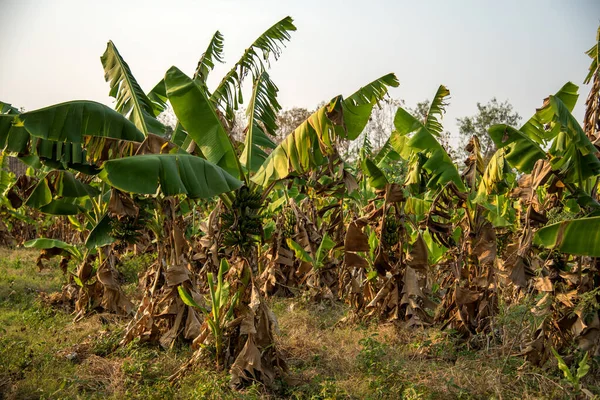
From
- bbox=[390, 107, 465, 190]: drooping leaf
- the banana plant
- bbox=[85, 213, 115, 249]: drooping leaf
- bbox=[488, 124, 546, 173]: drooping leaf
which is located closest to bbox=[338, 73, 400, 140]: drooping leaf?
bbox=[390, 107, 465, 190]: drooping leaf

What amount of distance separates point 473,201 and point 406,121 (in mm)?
1171

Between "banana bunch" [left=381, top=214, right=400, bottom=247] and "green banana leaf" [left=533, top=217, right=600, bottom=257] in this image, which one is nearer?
"green banana leaf" [left=533, top=217, right=600, bottom=257]

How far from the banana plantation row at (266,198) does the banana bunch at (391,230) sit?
0.06ft

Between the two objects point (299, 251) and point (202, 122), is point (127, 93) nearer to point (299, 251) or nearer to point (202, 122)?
point (202, 122)

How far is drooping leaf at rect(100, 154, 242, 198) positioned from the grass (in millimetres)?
1834

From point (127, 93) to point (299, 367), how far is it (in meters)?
3.79

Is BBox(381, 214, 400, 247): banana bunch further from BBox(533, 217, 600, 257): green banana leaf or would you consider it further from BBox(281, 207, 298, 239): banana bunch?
BBox(533, 217, 600, 257): green banana leaf

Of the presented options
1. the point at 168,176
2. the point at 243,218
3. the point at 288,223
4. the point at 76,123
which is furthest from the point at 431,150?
A: the point at 76,123

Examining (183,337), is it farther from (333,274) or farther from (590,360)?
(590,360)

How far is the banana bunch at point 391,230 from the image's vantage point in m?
6.41

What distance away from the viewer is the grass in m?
4.57

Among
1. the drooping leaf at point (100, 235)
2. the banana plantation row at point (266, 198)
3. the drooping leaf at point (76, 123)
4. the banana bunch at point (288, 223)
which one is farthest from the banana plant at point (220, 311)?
the banana bunch at point (288, 223)

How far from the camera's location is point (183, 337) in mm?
5863

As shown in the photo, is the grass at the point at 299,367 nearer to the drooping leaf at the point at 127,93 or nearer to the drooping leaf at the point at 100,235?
the drooping leaf at the point at 100,235
